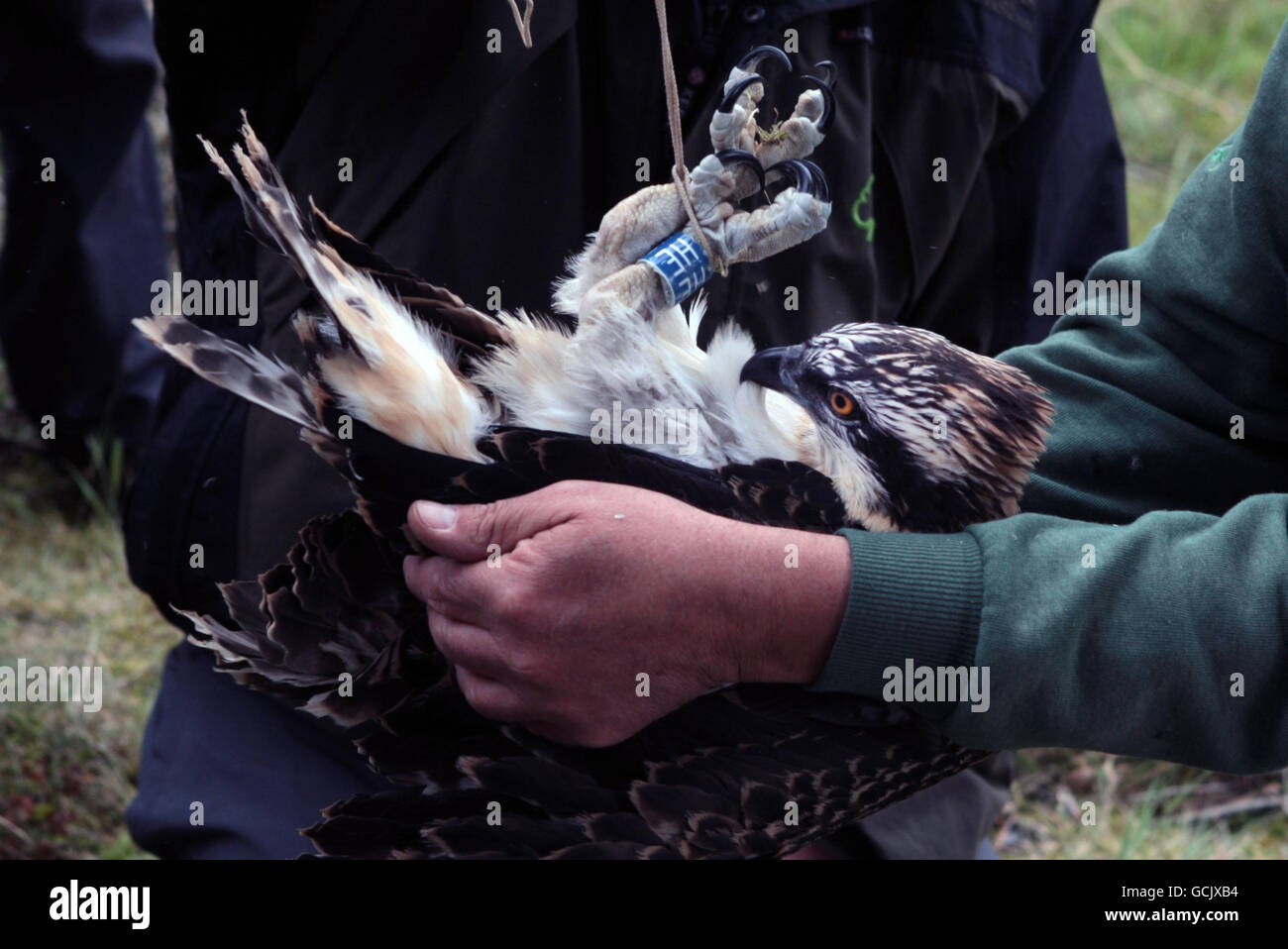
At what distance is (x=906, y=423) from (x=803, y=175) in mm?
336

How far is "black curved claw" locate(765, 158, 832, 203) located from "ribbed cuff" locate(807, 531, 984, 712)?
0.44 m

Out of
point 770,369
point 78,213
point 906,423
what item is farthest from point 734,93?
point 78,213

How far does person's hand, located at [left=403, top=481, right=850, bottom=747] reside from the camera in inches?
58.8

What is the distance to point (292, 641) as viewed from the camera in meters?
1.67

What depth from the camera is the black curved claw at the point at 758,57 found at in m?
1.60

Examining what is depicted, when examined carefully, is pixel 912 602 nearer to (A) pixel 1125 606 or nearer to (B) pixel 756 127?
(A) pixel 1125 606

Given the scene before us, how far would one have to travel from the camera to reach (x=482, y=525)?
153 centimetres

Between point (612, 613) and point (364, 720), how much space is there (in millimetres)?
414

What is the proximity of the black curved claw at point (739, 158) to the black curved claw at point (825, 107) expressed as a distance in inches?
3.9

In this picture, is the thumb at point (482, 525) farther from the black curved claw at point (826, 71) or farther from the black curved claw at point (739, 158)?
the black curved claw at point (826, 71)

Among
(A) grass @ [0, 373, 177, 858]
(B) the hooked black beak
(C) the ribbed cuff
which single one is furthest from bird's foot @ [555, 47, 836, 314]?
(A) grass @ [0, 373, 177, 858]

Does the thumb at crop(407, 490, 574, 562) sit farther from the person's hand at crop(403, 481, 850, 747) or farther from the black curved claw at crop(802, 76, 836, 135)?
the black curved claw at crop(802, 76, 836, 135)

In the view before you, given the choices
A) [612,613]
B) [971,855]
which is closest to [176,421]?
[612,613]
